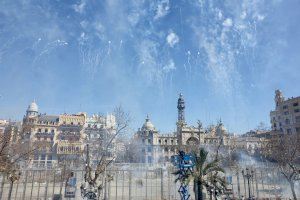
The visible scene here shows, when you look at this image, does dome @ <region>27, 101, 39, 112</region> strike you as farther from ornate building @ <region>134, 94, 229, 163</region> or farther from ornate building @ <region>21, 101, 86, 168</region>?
ornate building @ <region>134, 94, 229, 163</region>

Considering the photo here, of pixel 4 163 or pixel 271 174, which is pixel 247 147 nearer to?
pixel 271 174

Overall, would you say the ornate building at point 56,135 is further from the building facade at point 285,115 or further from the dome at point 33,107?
the building facade at point 285,115

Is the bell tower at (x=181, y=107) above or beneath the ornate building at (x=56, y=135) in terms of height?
above

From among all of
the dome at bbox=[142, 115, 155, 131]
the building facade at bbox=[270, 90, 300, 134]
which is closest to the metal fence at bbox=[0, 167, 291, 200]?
the building facade at bbox=[270, 90, 300, 134]

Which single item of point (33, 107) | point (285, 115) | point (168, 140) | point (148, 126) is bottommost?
point (168, 140)

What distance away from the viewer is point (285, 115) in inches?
4082

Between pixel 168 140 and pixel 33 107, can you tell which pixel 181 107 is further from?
pixel 33 107

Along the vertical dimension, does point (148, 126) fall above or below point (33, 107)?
below

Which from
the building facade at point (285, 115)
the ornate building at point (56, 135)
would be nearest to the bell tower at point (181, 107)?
the building facade at point (285, 115)

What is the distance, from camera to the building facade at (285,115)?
326 ft

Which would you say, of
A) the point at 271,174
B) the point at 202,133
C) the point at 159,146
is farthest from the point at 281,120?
the point at 271,174

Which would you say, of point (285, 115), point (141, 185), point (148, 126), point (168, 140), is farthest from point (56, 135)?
point (285, 115)

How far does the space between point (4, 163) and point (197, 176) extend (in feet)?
89.6

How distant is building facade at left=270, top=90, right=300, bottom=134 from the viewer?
326ft
